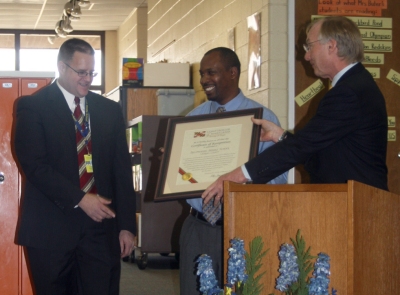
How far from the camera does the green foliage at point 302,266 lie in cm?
171

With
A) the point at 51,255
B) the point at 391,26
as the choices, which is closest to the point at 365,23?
the point at 391,26

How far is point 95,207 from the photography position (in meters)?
2.72

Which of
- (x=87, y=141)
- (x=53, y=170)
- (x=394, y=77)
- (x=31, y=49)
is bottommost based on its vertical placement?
(x=53, y=170)

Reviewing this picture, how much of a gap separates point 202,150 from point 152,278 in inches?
150

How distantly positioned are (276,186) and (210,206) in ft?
2.49

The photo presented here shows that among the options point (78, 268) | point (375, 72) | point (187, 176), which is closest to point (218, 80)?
point (187, 176)

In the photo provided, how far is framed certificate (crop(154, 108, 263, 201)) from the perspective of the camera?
8.50 feet

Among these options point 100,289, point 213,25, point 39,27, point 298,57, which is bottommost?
point 100,289

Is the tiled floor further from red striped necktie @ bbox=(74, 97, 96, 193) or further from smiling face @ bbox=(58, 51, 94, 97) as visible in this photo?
smiling face @ bbox=(58, 51, 94, 97)

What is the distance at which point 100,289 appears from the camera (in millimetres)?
2854

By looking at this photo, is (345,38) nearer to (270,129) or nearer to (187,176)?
(270,129)

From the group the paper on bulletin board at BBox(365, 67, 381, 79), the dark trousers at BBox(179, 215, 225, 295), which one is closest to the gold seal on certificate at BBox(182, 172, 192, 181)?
the dark trousers at BBox(179, 215, 225, 295)

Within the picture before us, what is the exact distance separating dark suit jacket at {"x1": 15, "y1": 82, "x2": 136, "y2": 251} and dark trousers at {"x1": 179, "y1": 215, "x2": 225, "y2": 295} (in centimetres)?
35

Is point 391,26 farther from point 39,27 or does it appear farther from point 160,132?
point 39,27
